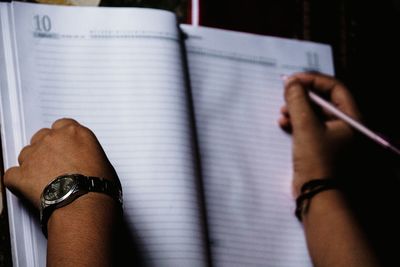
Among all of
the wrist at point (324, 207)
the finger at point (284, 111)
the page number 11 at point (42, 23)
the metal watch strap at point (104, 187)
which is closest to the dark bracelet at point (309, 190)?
the wrist at point (324, 207)

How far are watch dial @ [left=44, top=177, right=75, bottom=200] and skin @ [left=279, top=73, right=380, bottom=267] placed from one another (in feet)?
A: 1.07

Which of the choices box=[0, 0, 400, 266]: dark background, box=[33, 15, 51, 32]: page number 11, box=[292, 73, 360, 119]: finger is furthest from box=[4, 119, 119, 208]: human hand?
box=[292, 73, 360, 119]: finger

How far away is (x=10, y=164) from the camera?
53cm

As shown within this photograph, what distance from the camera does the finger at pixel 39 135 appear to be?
0.53 metres

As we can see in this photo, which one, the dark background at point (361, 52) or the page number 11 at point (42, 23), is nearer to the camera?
the page number 11 at point (42, 23)

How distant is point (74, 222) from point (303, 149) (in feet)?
1.16

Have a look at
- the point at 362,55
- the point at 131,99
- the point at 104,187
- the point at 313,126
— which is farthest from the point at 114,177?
the point at 362,55

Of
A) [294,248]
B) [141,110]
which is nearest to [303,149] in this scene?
[294,248]

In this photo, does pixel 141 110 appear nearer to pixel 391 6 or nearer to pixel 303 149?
pixel 303 149

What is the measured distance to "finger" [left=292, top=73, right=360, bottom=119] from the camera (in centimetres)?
73

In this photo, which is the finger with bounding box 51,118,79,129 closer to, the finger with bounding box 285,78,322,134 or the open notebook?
the open notebook

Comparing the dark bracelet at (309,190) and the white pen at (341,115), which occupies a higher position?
the white pen at (341,115)

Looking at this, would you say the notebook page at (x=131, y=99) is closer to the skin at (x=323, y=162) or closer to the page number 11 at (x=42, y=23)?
the page number 11 at (x=42, y=23)

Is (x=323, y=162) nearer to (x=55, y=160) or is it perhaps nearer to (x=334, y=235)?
(x=334, y=235)
